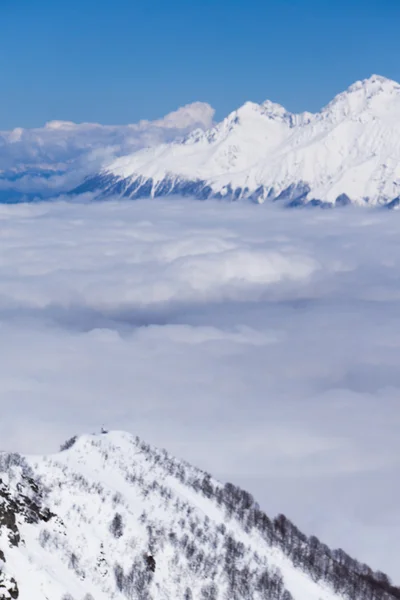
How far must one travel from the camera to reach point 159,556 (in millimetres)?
111312

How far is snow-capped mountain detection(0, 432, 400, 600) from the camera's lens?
311 ft

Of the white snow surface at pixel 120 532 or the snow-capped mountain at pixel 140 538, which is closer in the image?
the white snow surface at pixel 120 532

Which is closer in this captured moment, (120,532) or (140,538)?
(120,532)

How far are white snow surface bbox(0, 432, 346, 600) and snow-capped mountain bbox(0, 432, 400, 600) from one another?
0.59 ft

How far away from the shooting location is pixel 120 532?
11206 cm

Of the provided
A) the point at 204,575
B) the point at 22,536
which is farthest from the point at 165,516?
the point at 22,536

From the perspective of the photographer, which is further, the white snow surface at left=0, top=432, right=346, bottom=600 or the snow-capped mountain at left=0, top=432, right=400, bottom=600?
the snow-capped mountain at left=0, top=432, right=400, bottom=600

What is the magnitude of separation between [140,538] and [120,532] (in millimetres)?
2692

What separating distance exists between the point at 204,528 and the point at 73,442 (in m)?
33.0

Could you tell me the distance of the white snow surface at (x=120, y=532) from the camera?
3686 inches

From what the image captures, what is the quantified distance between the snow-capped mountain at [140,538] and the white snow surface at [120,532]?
0.18 metres

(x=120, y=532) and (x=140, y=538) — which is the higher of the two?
(x=120, y=532)

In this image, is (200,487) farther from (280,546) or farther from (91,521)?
(91,521)

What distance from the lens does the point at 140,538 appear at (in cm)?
11244
